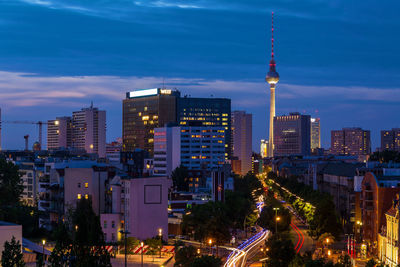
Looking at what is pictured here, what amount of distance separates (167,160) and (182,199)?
245 feet

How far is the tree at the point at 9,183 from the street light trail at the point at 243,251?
37215mm

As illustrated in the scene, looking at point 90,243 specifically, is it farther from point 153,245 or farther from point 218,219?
point 218,219

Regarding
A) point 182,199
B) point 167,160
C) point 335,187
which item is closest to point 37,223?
point 182,199

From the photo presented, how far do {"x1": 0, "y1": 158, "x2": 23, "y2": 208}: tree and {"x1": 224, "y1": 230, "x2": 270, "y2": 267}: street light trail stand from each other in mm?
37215

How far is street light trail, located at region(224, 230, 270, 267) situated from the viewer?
7092 centimetres

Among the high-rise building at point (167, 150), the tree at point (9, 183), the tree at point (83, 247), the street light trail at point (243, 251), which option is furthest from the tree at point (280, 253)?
the high-rise building at point (167, 150)

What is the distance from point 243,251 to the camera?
80375mm

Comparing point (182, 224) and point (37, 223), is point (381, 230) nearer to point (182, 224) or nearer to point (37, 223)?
point (182, 224)

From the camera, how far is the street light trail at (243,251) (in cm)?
7092

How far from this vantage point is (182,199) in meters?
114

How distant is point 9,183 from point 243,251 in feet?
142

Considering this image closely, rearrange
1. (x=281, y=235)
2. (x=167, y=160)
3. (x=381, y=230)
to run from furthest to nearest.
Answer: (x=167, y=160), (x=381, y=230), (x=281, y=235)

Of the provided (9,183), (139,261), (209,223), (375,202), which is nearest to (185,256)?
(139,261)

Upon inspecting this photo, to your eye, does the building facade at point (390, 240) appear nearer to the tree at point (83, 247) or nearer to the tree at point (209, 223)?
the tree at point (209, 223)
